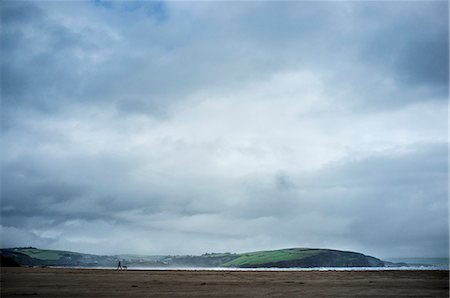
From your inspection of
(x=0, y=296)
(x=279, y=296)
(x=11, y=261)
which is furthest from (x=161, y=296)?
(x=11, y=261)

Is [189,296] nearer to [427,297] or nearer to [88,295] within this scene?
[88,295]

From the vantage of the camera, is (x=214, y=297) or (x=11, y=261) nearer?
(x=214, y=297)

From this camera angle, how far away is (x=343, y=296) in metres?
22.4

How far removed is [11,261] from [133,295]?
75847 millimetres

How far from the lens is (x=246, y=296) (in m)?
22.0

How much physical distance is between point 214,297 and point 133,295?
4868 millimetres

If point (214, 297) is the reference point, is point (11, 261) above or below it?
below

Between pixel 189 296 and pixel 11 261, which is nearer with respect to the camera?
pixel 189 296

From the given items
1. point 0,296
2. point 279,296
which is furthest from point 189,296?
point 0,296

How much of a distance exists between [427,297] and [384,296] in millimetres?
2288

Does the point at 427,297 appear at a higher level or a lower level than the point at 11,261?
higher

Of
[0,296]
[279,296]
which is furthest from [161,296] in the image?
[0,296]

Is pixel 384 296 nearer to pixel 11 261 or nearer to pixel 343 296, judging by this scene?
pixel 343 296

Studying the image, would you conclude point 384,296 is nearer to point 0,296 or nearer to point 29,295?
point 29,295
